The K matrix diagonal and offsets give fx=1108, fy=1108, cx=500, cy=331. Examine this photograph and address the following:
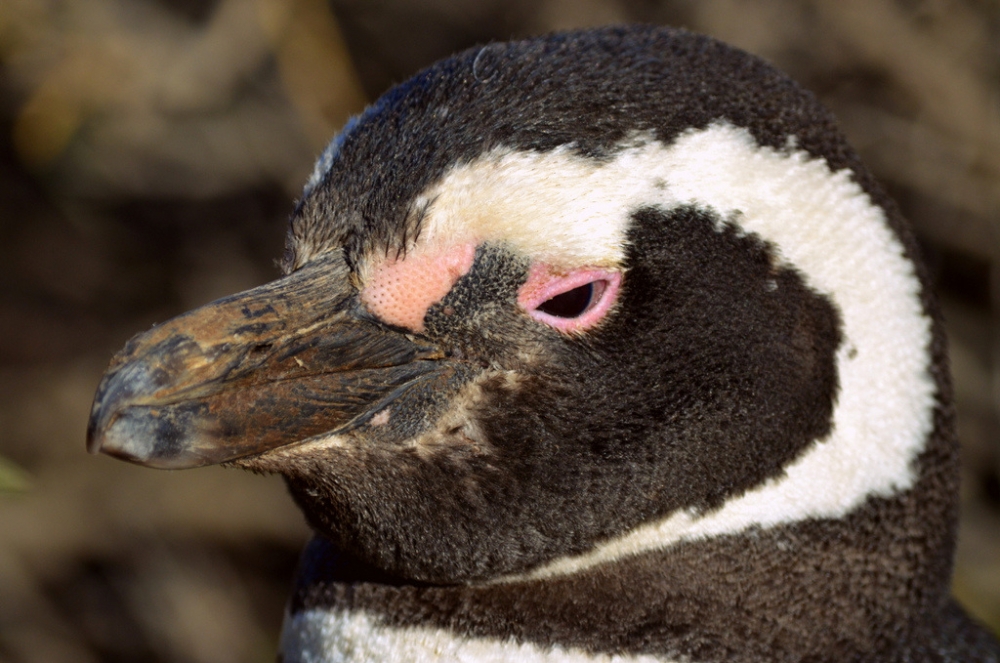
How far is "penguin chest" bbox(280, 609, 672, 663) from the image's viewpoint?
4.88ft

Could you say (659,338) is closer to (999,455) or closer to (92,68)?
(92,68)

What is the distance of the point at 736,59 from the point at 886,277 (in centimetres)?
37

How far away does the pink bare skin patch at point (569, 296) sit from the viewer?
138cm

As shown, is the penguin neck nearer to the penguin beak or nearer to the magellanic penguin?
the magellanic penguin

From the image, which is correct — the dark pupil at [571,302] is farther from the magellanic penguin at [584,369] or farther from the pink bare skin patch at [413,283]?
the pink bare skin patch at [413,283]

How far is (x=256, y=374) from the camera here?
1.35 m

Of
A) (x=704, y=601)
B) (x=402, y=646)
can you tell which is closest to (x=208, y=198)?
(x=402, y=646)

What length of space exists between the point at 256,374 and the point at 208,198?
269cm

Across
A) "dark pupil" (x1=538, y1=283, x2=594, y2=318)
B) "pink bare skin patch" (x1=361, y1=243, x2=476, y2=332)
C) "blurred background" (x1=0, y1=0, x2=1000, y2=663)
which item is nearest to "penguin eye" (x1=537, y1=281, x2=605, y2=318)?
"dark pupil" (x1=538, y1=283, x2=594, y2=318)

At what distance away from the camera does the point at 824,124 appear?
61.1 inches

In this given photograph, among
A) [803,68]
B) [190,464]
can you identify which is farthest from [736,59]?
[803,68]

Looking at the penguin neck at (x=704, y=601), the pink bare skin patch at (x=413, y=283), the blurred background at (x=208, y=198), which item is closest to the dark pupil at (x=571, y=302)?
the pink bare skin patch at (x=413, y=283)

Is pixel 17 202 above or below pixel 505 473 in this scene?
above

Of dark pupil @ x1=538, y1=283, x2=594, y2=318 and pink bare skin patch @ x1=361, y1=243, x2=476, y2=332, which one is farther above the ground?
pink bare skin patch @ x1=361, y1=243, x2=476, y2=332
